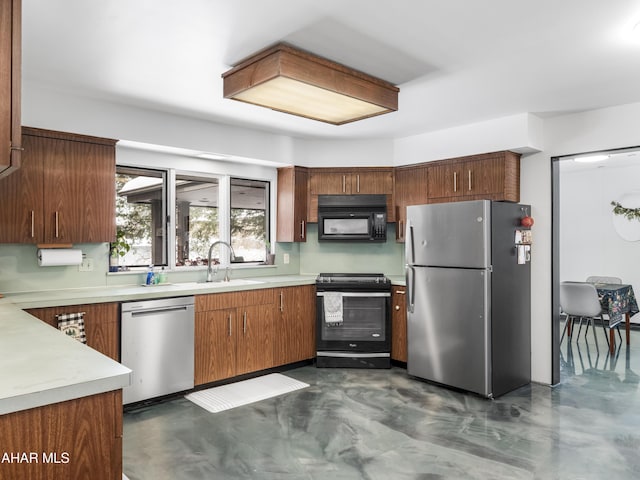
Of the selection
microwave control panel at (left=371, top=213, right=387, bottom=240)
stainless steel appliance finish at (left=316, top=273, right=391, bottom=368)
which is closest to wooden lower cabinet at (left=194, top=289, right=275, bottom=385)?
stainless steel appliance finish at (left=316, top=273, right=391, bottom=368)

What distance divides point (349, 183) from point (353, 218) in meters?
0.40

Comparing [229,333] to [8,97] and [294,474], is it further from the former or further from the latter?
[8,97]

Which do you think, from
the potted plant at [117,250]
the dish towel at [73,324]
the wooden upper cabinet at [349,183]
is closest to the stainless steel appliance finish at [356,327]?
the wooden upper cabinet at [349,183]

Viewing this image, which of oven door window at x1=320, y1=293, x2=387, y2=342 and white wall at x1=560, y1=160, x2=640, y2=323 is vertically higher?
white wall at x1=560, y1=160, x2=640, y2=323

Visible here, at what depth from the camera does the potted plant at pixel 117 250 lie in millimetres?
3881

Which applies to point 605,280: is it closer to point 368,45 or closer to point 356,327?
point 356,327

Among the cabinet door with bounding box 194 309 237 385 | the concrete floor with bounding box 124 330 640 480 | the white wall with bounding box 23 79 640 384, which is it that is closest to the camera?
the concrete floor with bounding box 124 330 640 480

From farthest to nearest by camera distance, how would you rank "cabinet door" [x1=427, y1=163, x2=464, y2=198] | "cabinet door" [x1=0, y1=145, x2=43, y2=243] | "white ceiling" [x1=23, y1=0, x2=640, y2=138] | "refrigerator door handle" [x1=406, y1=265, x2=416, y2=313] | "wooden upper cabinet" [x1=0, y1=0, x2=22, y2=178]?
1. "cabinet door" [x1=427, y1=163, x2=464, y2=198]
2. "refrigerator door handle" [x1=406, y1=265, x2=416, y2=313]
3. "cabinet door" [x1=0, y1=145, x2=43, y2=243]
4. "white ceiling" [x1=23, y1=0, x2=640, y2=138]
5. "wooden upper cabinet" [x1=0, y1=0, x2=22, y2=178]

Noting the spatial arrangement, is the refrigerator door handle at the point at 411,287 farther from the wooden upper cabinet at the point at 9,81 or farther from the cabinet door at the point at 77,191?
the wooden upper cabinet at the point at 9,81

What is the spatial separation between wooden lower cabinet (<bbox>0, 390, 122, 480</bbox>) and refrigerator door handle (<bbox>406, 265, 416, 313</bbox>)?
3.24 meters

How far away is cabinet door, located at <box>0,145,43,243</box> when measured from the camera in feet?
10.4

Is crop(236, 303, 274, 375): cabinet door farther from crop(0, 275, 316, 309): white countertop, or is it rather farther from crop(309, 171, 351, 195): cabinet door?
crop(309, 171, 351, 195): cabinet door

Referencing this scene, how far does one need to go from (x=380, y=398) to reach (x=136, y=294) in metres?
2.14

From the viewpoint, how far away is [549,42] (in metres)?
2.54
